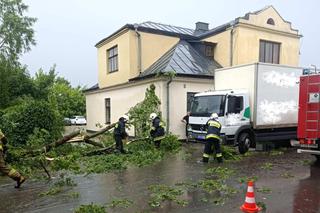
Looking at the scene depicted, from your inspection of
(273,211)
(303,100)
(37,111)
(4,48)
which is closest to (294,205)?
(273,211)

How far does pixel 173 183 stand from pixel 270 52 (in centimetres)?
1638

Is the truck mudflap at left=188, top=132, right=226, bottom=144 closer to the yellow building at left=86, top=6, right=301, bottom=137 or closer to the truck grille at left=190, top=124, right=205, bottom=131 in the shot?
the truck grille at left=190, top=124, right=205, bottom=131

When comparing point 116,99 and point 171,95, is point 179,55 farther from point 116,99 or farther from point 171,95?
point 116,99

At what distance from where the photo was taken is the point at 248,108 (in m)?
12.3

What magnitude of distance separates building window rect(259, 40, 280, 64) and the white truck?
8396 mm

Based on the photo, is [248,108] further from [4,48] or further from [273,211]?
[4,48]

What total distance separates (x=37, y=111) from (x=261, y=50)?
14821 mm

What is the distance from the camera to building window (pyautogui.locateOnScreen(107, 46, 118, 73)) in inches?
865

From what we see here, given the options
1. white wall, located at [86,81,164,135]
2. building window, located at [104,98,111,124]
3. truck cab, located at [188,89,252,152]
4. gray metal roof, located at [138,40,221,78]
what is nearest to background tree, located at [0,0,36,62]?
white wall, located at [86,81,164,135]

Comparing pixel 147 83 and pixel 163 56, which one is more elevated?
pixel 163 56

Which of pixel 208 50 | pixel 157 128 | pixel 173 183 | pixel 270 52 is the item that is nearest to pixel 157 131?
pixel 157 128

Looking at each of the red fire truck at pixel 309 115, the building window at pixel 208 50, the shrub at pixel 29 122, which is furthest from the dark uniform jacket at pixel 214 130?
the building window at pixel 208 50

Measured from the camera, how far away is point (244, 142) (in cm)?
1233

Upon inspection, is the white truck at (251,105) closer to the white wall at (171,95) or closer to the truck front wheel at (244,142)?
the truck front wheel at (244,142)
